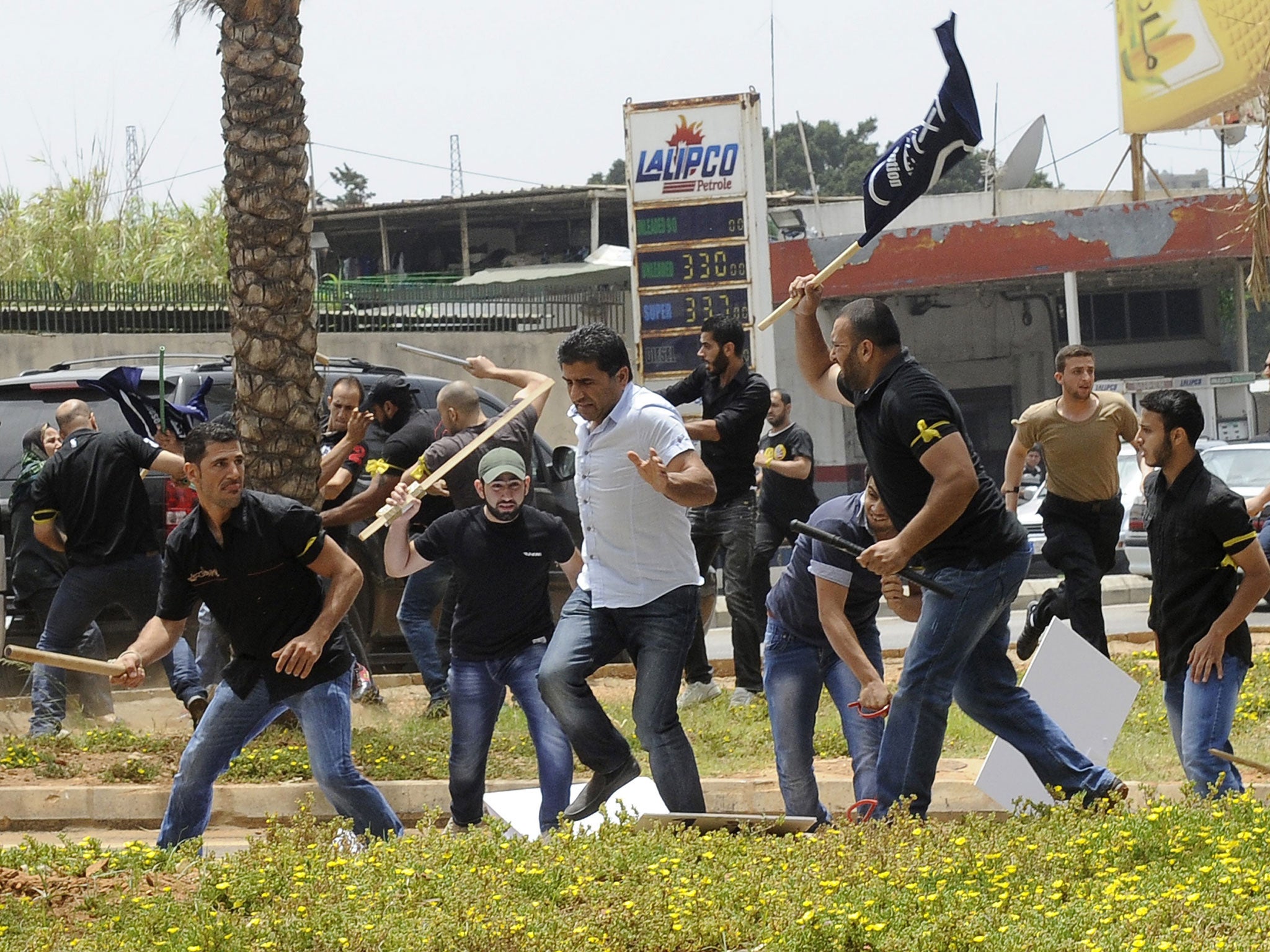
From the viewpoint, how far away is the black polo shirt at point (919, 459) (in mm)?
5750

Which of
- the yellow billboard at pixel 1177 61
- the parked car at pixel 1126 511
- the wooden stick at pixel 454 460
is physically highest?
the yellow billboard at pixel 1177 61

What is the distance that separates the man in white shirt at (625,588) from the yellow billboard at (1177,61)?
31040 millimetres

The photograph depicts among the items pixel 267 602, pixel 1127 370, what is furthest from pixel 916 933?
pixel 1127 370

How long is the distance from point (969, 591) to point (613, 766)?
145cm

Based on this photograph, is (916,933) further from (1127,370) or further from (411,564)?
(1127,370)

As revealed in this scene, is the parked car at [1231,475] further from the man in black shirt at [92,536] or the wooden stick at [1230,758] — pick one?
the wooden stick at [1230,758]

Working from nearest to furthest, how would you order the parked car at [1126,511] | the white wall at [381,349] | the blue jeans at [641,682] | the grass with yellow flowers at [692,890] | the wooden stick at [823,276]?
the grass with yellow flowers at [692,890] → the blue jeans at [641,682] → the wooden stick at [823,276] → the parked car at [1126,511] → the white wall at [381,349]

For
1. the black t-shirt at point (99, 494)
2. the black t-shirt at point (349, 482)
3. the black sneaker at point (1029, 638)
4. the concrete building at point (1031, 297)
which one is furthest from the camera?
the concrete building at point (1031, 297)

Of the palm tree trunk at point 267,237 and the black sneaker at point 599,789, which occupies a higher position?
the palm tree trunk at point 267,237

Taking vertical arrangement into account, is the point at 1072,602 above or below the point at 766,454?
below

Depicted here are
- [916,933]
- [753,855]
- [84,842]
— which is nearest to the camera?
[916,933]

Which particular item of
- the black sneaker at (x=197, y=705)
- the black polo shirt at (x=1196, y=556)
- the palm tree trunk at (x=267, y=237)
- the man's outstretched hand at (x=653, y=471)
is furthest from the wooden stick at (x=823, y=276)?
the black sneaker at (x=197, y=705)

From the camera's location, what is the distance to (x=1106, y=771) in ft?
20.6

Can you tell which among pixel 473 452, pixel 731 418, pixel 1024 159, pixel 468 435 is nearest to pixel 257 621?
pixel 473 452
